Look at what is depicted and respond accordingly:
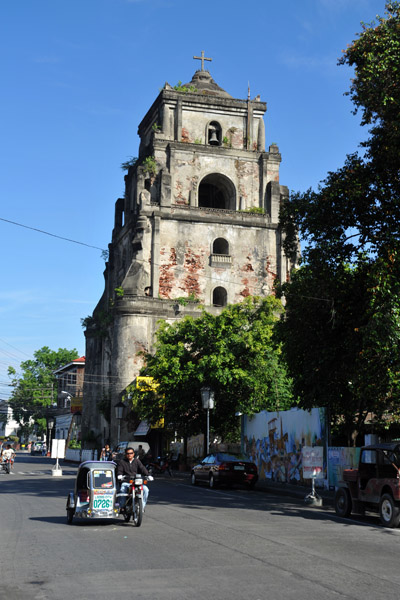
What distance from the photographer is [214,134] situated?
51469mm

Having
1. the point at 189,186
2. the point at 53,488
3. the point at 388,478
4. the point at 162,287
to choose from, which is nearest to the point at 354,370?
the point at 388,478

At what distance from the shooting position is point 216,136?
5169 cm

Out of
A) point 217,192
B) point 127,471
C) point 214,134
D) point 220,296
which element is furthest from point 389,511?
point 217,192

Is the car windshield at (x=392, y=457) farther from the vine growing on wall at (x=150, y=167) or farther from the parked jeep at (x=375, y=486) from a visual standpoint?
the vine growing on wall at (x=150, y=167)

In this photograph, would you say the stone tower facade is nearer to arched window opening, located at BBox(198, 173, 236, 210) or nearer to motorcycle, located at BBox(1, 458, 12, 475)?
arched window opening, located at BBox(198, 173, 236, 210)

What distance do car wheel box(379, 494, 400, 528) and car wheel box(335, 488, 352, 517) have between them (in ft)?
→ 4.91

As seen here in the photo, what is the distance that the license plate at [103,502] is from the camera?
1341 cm

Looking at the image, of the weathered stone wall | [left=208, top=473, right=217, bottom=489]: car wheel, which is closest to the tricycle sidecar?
[left=208, top=473, right=217, bottom=489]: car wheel

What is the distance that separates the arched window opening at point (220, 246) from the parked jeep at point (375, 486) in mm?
33913

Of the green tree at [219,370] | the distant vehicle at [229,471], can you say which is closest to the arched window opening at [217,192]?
the green tree at [219,370]

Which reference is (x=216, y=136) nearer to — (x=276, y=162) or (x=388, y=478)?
(x=276, y=162)

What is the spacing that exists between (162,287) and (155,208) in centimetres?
535

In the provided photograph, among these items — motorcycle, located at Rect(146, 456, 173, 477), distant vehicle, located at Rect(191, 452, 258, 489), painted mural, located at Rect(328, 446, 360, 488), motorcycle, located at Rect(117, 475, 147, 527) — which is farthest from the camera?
motorcycle, located at Rect(146, 456, 173, 477)

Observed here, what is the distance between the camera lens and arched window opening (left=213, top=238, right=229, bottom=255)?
49616 mm
